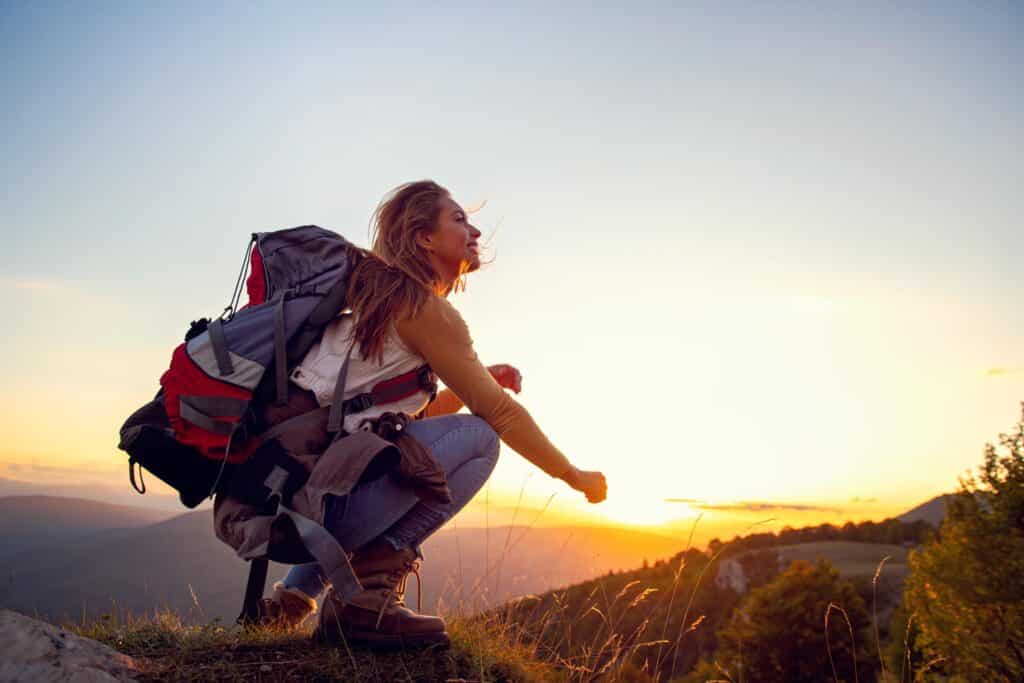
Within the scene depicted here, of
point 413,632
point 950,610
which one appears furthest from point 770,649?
point 413,632

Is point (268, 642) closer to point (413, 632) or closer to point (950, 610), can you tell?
point (413, 632)

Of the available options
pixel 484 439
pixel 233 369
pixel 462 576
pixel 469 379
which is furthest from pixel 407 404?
pixel 462 576

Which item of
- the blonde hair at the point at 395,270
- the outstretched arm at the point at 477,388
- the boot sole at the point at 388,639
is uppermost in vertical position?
the blonde hair at the point at 395,270

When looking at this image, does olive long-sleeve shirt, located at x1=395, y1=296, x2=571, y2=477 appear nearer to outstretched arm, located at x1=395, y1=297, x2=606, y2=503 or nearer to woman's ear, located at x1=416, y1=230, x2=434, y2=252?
outstretched arm, located at x1=395, y1=297, x2=606, y2=503

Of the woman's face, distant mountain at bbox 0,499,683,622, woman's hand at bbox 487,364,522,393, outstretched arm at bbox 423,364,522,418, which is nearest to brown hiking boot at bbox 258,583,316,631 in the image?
distant mountain at bbox 0,499,683,622

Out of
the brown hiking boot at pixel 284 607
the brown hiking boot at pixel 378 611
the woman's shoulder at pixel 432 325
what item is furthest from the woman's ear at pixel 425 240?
the brown hiking boot at pixel 284 607

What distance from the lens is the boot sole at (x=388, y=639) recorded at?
2633 mm

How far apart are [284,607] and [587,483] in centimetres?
159

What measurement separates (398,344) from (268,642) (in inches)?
56.1

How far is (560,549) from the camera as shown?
15.0ft

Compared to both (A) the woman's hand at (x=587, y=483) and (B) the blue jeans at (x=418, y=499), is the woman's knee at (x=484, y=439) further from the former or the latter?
(A) the woman's hand at (x=587, y=483)

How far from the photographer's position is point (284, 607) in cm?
313

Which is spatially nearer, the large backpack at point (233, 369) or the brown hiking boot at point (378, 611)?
the large backpack at point (233, 369)

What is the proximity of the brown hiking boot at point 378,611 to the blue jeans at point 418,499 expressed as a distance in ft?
0.25
